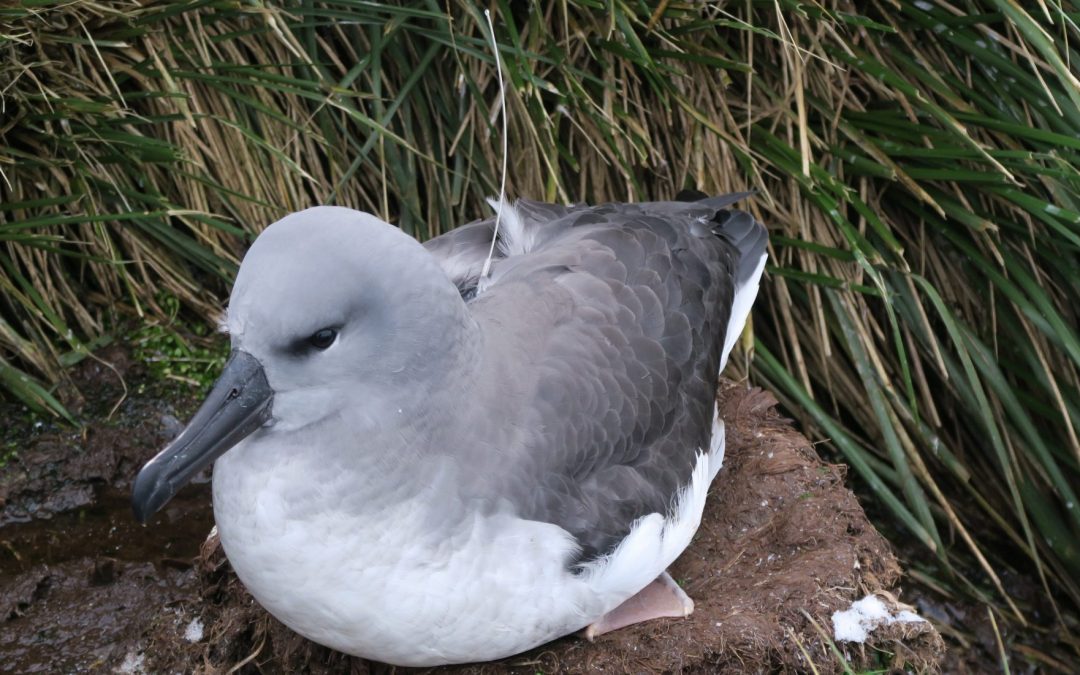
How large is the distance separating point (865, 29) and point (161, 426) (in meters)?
2.88

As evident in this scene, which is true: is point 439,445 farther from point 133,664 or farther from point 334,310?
point 133,664

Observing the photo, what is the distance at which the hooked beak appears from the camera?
2.64 m

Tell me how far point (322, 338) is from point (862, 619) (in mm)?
1830

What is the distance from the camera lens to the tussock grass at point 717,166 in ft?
13.3

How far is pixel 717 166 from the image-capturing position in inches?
181

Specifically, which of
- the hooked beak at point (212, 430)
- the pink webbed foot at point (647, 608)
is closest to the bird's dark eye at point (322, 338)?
the hooked beak at point (212, 430)

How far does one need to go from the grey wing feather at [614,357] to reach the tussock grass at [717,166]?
2.00ft

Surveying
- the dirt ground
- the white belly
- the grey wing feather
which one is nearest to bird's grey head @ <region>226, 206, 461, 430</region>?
the white belly

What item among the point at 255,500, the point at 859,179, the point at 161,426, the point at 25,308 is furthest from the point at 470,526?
the point at 859,179

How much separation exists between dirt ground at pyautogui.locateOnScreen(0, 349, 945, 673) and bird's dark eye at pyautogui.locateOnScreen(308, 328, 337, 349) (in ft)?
3.61

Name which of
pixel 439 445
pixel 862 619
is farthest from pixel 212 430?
pixel 862 619

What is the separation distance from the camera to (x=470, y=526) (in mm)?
2865

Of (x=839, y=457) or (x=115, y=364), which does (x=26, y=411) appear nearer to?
(x=115, y=364)

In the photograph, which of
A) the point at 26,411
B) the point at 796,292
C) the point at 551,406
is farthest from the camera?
the point at 796,292
